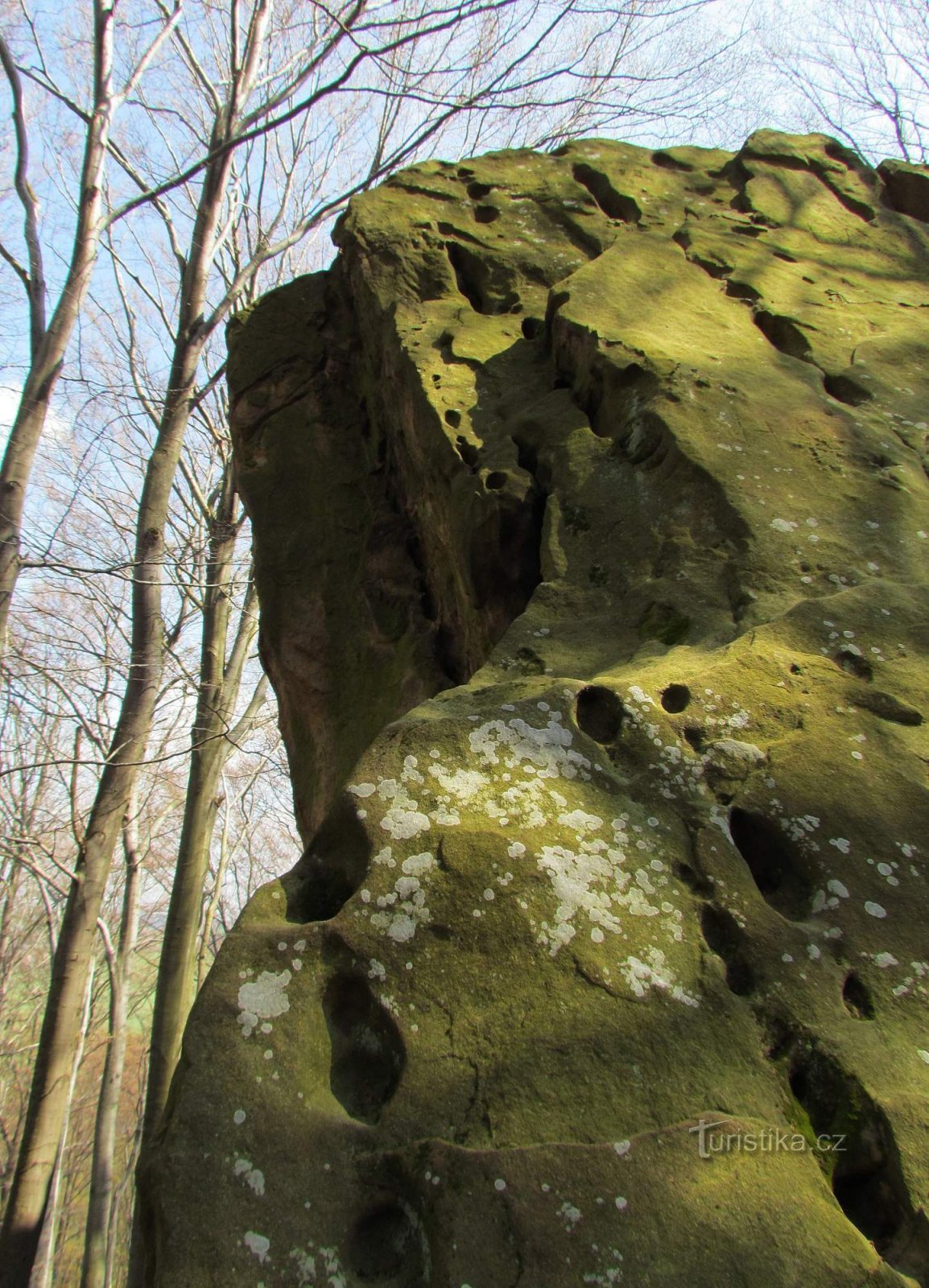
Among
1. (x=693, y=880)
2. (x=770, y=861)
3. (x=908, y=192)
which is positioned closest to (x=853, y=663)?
(x=770, y=861)

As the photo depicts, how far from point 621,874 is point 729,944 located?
275 mm

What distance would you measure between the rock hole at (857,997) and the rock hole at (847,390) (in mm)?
2752

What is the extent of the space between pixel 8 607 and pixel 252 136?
4.58 metres

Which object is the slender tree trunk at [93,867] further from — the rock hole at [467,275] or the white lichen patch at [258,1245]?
the white lichen patch at [258,1245]

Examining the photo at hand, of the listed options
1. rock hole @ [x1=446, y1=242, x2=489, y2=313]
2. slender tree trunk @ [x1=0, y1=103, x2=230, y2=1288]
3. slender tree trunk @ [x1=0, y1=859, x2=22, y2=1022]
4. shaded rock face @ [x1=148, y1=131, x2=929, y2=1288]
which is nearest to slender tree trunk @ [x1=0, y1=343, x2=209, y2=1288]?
slender tree trunk @ [x1=0, y1=103, x2=230, y2=1288]

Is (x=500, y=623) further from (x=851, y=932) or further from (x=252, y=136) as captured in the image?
(x=252, y=136)

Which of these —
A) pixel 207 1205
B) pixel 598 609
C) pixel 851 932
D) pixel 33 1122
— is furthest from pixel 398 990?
pixel 33 1122

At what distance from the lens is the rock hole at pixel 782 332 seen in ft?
13.4

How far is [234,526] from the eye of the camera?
9500 mm

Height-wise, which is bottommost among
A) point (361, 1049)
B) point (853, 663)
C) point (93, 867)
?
point (361, 1049)

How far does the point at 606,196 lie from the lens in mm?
5418

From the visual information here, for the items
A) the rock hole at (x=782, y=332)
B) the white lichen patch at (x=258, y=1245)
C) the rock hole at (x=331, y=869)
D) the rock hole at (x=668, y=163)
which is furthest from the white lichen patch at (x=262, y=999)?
the rock hole at (x=668, y=163)

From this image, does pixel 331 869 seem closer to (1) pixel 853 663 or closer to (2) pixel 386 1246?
(2) pixel 386 1246

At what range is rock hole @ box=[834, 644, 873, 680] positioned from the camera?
99.7 inches
